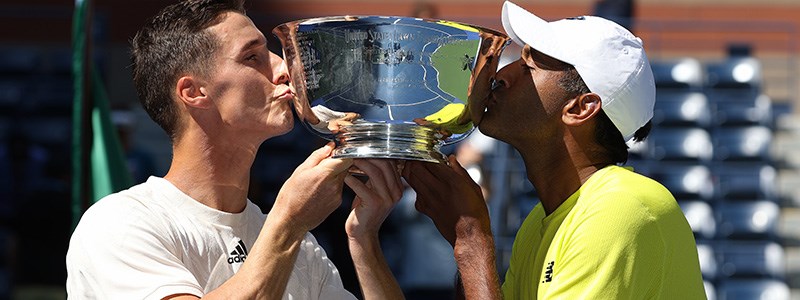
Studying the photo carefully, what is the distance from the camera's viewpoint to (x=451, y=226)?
2.49m

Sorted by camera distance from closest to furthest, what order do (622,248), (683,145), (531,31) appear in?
1. (622,248)
2. (531,31)
3. (683,145)

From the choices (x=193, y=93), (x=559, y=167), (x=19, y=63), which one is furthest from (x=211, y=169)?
(x=19, y=63)

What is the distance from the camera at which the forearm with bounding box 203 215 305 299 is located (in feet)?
7.54

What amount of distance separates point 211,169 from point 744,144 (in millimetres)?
6331

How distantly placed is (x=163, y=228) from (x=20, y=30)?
8343 millimetres

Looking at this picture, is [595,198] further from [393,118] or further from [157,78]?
[157,78]

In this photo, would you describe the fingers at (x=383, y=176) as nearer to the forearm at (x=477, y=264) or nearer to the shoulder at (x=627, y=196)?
the forearm at (x=477, y=264)

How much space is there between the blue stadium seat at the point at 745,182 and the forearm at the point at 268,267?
617 centimetres

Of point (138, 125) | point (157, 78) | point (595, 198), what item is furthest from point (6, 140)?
point (595, 198)

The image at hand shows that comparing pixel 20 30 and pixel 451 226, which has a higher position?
pixel 451 226

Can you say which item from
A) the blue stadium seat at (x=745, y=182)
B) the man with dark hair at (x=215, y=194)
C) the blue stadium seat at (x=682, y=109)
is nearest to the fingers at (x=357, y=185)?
the man with dark hair at (x=215, y=194)

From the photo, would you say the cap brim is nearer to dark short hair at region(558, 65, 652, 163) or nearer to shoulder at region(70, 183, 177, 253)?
dark short hair at region(558, 65, 652, 163)

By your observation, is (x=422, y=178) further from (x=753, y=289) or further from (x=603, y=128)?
(x=753, y=289)

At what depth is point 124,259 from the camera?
2350 mm
